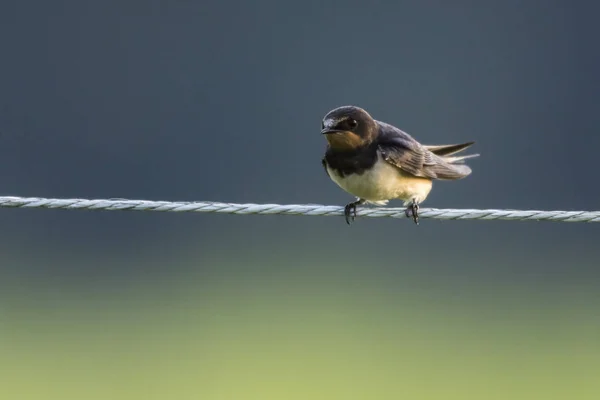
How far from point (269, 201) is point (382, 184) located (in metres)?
8.50

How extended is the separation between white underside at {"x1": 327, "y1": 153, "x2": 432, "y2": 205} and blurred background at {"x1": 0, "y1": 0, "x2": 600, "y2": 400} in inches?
143

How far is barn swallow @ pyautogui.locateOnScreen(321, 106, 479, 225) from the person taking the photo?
5.38m

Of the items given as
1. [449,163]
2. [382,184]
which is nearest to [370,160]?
[382,184]

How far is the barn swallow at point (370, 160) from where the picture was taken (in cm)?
538

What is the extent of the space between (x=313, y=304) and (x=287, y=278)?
2.16ft

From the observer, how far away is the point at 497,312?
1136 centimetres

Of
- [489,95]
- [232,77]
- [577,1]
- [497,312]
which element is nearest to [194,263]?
[497,312]

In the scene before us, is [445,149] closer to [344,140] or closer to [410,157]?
[410,157]

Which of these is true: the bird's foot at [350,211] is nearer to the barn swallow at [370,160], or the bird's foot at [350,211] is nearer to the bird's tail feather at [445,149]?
the barn swallow at [370,160]

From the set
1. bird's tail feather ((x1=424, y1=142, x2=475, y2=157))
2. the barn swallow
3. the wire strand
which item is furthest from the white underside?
the wire strand

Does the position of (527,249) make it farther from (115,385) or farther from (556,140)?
(115,385)

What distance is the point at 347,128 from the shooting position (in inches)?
212

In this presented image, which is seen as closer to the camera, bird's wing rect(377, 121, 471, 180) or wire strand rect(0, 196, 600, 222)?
wire strand rect(0, 196, 600, 222)

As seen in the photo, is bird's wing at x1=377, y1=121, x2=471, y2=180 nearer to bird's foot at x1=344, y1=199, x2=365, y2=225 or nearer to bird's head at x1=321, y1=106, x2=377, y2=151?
bird's head at x1=321, y1=106, x2=377, y2=151
